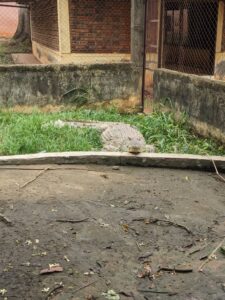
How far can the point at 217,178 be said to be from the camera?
5094mm

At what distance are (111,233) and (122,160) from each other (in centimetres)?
177

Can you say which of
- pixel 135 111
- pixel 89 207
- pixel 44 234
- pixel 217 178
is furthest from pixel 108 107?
pixel 44 234

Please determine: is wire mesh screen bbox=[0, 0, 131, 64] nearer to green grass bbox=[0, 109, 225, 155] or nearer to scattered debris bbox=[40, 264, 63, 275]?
green grass bbox=[0, 109, 225, 155]

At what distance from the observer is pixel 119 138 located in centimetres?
612

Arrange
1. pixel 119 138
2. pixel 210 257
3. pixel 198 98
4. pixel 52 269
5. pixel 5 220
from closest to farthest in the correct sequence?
pixel 52 269
pixel 210 257
pixel 5 220
pixel 119 138
pixel 198 98

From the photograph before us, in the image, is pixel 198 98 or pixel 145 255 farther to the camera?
pixel 198 98

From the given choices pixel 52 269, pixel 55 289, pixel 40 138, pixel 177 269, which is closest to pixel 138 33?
pixel 40 138

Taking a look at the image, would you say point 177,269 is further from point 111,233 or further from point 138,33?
point 138,33

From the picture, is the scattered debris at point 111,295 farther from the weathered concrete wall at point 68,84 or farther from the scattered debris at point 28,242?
the weathered concrete wall at point 68,84

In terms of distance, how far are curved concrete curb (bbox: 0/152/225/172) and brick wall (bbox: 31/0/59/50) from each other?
7658 millimetres

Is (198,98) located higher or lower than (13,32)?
lower

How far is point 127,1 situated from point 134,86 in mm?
4499

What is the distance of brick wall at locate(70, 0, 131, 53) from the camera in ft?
38.3

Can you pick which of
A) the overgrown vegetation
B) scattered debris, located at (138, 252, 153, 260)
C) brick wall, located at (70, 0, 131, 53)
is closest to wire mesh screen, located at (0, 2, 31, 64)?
the overgrown vegetation
